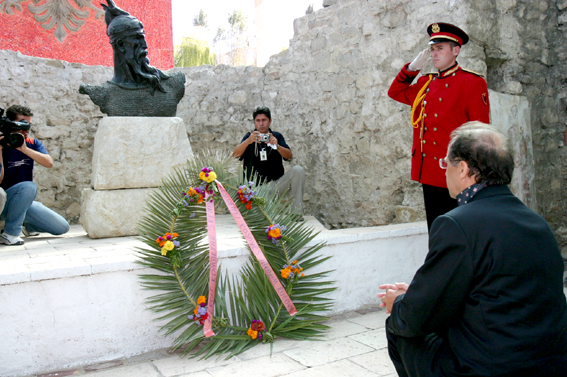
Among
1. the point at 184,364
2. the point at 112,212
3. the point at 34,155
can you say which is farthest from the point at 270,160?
the point at 184,364

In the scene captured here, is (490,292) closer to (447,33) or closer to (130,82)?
(447,33)

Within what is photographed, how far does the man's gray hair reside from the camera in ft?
4.54

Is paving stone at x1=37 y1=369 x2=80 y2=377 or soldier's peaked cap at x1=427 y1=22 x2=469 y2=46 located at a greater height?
soldier's peaked cap at x1=427 y1=22 x2=469 y2=46

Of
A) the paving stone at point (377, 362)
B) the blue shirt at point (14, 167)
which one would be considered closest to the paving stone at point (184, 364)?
the paving stone at point (377, 362)

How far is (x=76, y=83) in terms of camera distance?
18.4 feet

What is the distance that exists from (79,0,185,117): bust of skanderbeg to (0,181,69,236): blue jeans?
95 cm

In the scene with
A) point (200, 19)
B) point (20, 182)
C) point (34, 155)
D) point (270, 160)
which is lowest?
point (20, 182)

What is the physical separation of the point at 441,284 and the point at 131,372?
63.4 inches

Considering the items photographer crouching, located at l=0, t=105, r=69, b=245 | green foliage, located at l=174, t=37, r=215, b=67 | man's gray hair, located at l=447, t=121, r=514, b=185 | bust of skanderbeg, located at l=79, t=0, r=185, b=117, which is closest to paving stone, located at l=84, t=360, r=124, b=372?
photographer crouching, located at l=0, t=105, r=69, b=245

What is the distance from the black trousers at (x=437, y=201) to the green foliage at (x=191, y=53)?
604 inches

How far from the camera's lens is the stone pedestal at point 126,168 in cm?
378

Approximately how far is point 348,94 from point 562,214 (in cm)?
261

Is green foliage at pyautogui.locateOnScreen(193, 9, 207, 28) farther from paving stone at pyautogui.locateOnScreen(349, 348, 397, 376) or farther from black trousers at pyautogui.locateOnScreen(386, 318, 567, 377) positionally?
black trousers at pyautogui.locateOnScreen(386, 318, 567, 377)

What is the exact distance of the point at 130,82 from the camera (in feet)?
13.4
